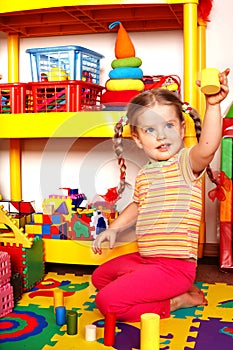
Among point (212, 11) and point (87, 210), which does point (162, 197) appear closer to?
point (87, 210)

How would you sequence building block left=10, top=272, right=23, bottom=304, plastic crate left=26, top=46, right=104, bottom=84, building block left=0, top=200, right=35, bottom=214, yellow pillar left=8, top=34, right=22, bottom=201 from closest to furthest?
building block left=10, top=272, right=23, bottom=304 < plastic crate left=26, top=46, right=104, bottom=84 < building block left=0, top=200, right=35, bottom=214 < yellow pillar left=8, top=34, right=22, bottom=201

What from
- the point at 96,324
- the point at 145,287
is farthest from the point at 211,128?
the point at 96,324

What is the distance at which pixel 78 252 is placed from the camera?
137 centimetres

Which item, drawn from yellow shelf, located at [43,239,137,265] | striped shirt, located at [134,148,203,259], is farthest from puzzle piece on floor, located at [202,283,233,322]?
yellow shelf, located at [43,239,137,265]

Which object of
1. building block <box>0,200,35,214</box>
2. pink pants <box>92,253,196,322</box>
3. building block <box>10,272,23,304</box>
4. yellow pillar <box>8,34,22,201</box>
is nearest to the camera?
pink pants <box>92,253,196,322</box>

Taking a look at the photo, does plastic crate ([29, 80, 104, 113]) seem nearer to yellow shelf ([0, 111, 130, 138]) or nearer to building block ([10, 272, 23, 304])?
yellow shelf ([0, 111, 130, 138])

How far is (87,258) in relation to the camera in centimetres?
137

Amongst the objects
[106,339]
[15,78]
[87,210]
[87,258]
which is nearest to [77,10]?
[15,78]

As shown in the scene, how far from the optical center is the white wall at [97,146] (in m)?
1.56

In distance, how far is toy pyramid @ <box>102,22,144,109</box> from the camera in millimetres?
1340

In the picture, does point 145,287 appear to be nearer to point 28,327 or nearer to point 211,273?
point 28,327

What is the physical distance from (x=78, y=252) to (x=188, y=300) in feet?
1.18

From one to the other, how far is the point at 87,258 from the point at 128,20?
27.6 inches

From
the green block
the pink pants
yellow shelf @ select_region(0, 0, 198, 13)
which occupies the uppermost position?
yellow shelf @ select_region(0, 0, 198, 13)
